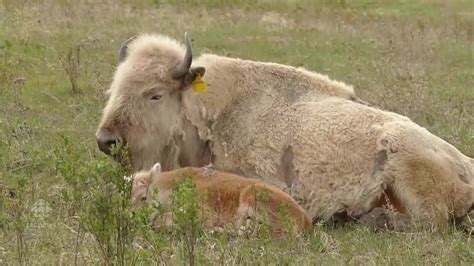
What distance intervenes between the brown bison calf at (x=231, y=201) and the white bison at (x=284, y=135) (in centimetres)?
79

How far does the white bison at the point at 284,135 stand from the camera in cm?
811

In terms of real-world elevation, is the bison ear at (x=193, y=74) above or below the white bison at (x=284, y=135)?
above

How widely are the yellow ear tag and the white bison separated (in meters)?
0.03

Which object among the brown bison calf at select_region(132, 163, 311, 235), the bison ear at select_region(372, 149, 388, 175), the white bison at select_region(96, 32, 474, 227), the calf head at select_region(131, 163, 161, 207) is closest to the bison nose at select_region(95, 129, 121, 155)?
the white bison at select_region(96, 32, 474, 227)

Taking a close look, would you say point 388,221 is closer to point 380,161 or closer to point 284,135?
point 380,161

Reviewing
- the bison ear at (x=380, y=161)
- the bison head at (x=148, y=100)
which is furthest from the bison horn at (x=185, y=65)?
the bison ear at (x=380, y=161)

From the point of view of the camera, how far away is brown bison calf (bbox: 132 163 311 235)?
279 inches

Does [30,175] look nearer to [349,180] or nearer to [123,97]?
[123,97]

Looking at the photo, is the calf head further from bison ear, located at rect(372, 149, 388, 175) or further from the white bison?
bison ear, located at rect(372, 149, 388, 175)

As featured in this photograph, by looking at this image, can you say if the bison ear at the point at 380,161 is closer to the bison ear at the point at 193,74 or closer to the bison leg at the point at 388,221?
the bison leg at the point at 388,221

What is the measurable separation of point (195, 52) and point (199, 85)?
368 inches

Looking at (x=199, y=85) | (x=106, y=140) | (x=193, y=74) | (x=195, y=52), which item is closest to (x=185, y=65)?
(x=193, y=74)

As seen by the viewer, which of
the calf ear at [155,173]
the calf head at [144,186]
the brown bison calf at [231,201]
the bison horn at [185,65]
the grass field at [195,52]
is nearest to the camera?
the grass field at [195,52]

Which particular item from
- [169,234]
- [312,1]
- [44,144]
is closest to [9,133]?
[44,144]
